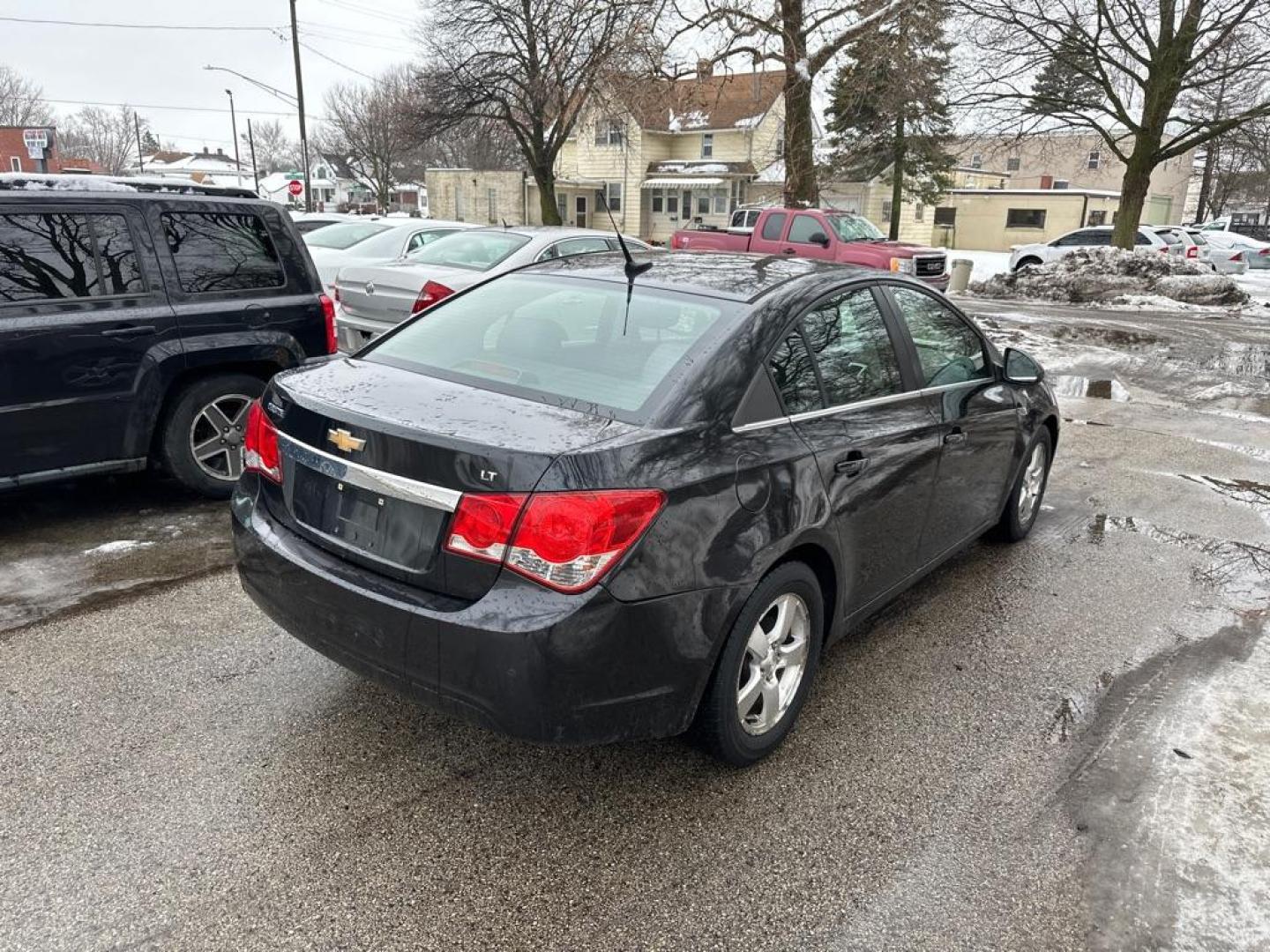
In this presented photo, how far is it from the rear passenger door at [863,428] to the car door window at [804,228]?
1507 centimetres

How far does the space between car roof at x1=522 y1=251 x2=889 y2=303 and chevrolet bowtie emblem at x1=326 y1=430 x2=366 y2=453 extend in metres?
1.31

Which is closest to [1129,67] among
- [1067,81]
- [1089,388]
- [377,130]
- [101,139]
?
[1067,81]

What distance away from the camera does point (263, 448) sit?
3.08 meters

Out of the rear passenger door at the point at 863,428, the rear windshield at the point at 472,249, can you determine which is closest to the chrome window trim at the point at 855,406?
the rear passenger door at the point at 863,428

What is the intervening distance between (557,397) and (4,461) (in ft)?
10.5

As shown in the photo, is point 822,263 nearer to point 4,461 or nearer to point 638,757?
point 638,757

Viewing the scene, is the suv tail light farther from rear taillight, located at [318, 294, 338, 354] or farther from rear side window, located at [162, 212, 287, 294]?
rear taillight, located at [318, 294, 338, 354]

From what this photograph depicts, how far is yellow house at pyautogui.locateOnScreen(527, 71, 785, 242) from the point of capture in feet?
149

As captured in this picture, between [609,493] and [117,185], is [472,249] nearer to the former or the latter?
[117,185]

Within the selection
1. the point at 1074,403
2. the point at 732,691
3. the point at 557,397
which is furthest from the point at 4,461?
the point at 1074,403

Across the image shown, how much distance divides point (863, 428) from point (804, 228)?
52.0 feet

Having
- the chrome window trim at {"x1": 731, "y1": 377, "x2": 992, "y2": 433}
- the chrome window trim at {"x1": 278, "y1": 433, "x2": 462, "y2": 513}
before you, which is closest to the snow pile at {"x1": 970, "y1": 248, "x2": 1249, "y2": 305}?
the chrome window trim at {"x1": 731, "y1": 377, "x2": 992, "y2": 433}

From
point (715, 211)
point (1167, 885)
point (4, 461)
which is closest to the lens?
point (1167, 885)

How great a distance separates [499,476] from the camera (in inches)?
94.3
